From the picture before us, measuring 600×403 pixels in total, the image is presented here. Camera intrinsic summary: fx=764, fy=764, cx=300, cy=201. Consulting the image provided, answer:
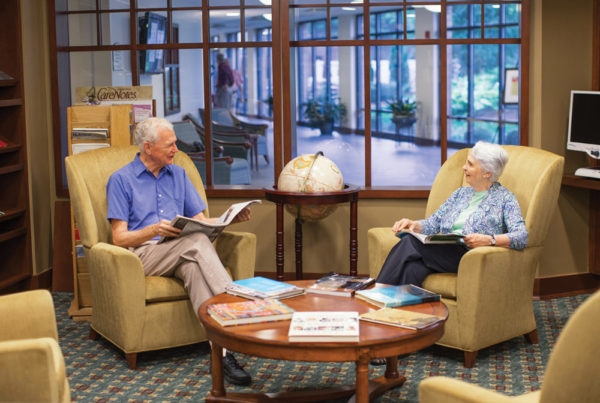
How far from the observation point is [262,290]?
11.3ft

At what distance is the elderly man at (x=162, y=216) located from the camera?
12.8 feet

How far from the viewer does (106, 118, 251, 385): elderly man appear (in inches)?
153

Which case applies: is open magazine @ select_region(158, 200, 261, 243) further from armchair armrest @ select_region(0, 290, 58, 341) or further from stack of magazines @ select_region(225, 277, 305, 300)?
armchair armrest @ select_region(0, 290, 58, 341)

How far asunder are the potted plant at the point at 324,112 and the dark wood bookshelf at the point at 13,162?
4.06 metres

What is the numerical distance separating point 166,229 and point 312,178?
1.10 meters

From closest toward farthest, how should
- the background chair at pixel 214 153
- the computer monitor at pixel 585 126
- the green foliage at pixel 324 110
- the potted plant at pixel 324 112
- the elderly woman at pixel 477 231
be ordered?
the elderly woman at pixel 477 231 → the computer monitor at pixel 585 126 → the background chair at pixel 214 153 → the potted plant at pixel 324 112 → the green foliage at pixel 324 110

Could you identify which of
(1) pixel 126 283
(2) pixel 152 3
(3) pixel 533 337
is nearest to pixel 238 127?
(2) pixel 152 3

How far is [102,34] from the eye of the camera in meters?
5.54

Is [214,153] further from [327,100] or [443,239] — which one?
[327,100]

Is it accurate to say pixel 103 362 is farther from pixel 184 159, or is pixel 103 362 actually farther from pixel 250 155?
pixel 250 155

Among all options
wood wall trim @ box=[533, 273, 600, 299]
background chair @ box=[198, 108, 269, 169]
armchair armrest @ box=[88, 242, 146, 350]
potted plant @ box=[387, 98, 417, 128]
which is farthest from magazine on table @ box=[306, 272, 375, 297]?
potted plant @ box=[387, 98, 417, 128]

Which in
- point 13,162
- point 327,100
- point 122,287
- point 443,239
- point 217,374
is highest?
point 327,100

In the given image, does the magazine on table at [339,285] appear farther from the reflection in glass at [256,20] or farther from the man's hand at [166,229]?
the reflection in glass at [256,20]

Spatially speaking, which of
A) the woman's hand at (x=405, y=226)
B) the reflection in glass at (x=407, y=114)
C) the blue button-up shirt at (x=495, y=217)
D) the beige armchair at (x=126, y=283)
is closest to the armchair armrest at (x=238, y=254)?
the beige armchair at (x=126, y=283)
